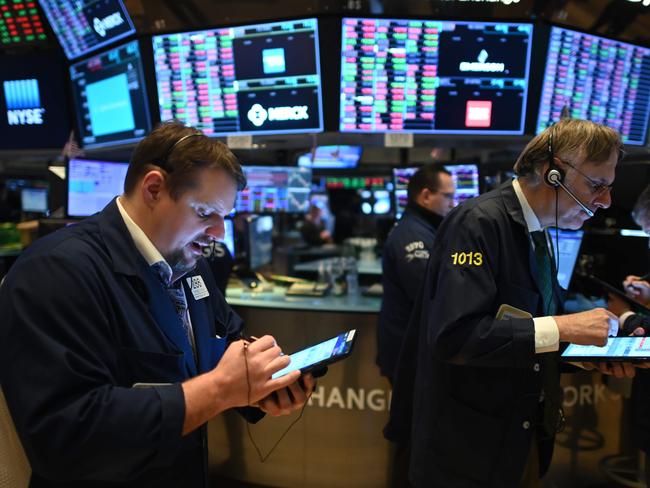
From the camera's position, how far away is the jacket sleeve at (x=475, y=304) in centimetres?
146

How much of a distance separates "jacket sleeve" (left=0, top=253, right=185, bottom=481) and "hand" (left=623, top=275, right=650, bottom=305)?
7.37 ft

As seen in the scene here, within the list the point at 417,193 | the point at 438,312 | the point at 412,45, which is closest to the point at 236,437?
the point at 417,193

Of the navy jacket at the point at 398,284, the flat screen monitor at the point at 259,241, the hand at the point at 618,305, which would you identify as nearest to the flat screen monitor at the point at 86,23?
the flat screen monitor at the point at 259,241

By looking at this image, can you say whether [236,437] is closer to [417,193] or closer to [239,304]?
[239,304]

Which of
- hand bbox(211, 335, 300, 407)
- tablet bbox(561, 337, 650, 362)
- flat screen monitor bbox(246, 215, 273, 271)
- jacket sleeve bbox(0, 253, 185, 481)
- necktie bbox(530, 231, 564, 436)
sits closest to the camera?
jacket sleeve bbox(0, 253, 185, 481)

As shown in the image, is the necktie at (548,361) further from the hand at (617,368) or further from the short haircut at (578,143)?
the short haircut at (578,143)

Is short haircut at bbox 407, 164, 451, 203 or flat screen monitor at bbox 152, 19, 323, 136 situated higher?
flat screen monitor at bbox 152, 19, 323, 136

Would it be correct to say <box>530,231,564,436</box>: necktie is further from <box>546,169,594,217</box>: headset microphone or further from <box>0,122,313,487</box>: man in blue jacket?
<box>0,122,313,487</box>: man in blue jacket

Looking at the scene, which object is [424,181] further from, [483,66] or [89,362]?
[89,362]

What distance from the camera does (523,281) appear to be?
5.30ft

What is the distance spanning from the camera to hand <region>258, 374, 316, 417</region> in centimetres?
125

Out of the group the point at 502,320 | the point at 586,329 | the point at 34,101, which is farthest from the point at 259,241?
the point at 586,329

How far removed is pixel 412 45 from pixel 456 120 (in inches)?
20.9

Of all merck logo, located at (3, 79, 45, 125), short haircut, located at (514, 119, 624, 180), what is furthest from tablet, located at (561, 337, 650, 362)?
merck logo, located at (3, 79, 45, 125)
